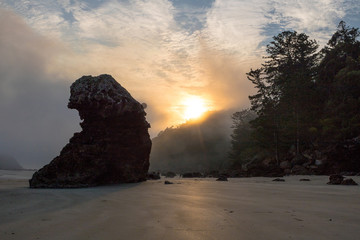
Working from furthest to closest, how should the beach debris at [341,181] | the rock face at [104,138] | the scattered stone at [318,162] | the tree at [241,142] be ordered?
the tree at [241,142]
the scattered stone at [318,162]
the rock face at [104,138]
the beach debris at [341,181]

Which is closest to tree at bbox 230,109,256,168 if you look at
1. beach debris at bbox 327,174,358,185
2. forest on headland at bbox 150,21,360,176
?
forest on headland at bbox 150,21,360,176

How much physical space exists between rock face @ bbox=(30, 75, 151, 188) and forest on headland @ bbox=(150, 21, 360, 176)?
10.3m

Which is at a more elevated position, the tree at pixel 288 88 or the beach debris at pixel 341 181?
the tree at pixel 288 88

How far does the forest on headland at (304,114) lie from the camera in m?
18.3

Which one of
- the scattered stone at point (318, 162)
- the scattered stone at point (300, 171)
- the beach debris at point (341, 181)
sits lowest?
Result: the beach debris at point (341, 181)

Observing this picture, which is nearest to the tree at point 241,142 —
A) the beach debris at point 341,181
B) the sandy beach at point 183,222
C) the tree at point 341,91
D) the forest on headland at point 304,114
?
the forest on headland at point 304,114

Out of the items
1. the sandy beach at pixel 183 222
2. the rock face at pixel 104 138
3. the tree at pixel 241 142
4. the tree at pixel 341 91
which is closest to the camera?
the sandy beach at pixel 183 222

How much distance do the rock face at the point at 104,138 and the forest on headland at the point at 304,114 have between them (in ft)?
33.6

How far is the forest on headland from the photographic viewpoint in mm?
18297

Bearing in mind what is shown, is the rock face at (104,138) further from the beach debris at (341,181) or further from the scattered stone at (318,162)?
the scattered stone at (318,162)

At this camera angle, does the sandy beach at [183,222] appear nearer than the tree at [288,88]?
Yes

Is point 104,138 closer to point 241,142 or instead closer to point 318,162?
point 318,162

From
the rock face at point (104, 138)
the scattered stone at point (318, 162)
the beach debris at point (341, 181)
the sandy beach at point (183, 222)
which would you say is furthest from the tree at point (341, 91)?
the sandy beach at point (183, 222)

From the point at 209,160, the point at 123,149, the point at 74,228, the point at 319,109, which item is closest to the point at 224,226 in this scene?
the point at 74,228
